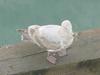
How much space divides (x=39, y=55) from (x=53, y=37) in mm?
172

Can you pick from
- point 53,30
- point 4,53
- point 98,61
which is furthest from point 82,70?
point 4,53

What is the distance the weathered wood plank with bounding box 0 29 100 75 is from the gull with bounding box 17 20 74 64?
0.06 metres

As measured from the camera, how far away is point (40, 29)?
2645 mm

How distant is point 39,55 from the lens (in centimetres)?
274

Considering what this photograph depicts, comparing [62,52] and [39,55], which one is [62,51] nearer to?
[62,52]

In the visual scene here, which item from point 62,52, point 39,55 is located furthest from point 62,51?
point 39,55

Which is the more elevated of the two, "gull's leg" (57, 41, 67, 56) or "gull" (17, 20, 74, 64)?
"gull" (17, 20, 74, 64)

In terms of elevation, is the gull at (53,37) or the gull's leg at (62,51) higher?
the gull at (53,37)

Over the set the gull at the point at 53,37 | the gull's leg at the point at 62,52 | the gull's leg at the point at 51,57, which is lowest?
the gull's leg at the point at 51,57

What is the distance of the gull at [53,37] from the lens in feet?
8.55

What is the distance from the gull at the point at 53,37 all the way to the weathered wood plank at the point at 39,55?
6 cm

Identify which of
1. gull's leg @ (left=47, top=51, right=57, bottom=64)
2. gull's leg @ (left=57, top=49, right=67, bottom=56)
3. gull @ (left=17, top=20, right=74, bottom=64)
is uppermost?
gull @ (left=17, top=20, right=74, bottom=64)

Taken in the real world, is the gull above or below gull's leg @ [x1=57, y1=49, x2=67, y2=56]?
above

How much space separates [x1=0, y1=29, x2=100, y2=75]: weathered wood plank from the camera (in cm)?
265
